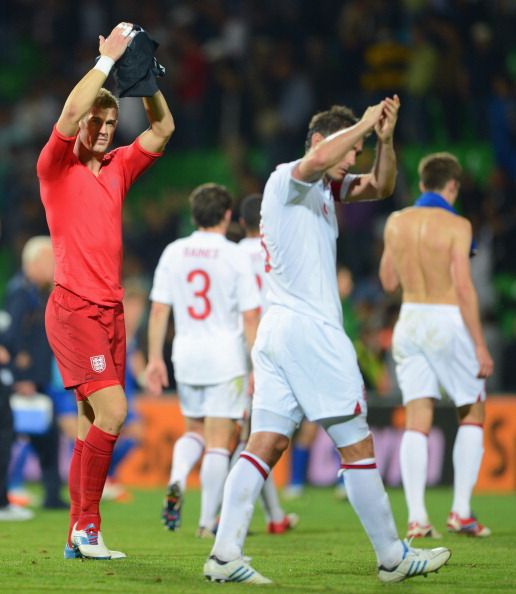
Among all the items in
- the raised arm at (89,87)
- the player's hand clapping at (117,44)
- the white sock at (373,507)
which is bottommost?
the white sock at (373,507)

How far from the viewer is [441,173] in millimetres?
9406

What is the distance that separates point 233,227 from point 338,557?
3912 millimetres

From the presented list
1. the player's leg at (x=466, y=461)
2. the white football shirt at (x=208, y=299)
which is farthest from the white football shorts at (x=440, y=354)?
the white football shirt at (x=208, y=299)

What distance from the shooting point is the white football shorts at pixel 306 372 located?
21.0 feet

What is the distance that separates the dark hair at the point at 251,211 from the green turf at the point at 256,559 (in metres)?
2.32

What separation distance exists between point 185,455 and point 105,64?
363 centimetres

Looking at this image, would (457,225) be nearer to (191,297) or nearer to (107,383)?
(191,297)

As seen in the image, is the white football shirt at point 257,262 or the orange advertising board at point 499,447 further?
the orange advertising board at point 499,447

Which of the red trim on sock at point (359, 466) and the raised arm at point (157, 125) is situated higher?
the raised arm at point (157, 125)

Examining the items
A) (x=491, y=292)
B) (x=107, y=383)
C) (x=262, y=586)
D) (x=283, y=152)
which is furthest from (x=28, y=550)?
(x=283, y=152)

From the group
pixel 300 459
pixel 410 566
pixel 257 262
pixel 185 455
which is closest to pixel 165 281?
pixel 257 262

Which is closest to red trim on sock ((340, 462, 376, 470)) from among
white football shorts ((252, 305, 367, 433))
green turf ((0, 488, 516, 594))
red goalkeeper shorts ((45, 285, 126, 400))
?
white football shorts ((252, 305, 367, 433))

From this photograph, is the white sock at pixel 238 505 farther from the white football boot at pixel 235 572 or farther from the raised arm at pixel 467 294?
the raised arm at pixel 467 294

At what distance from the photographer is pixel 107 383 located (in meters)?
7.20
